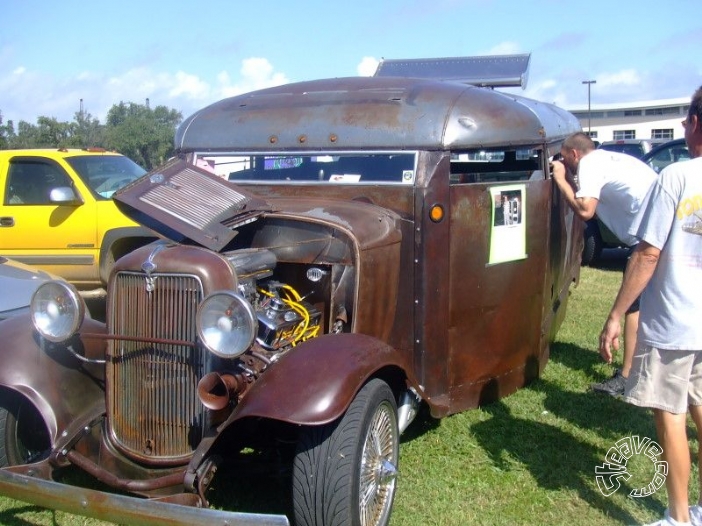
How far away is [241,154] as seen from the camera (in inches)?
180

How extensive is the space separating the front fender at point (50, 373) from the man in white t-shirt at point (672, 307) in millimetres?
2497

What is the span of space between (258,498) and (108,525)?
0.73 meters

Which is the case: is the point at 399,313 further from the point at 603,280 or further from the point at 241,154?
the point at 603,280

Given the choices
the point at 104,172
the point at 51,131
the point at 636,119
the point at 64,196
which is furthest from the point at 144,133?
the point at 636,119

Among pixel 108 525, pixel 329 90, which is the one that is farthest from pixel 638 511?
pixel 329 90

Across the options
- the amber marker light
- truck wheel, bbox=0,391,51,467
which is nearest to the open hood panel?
the amber marker light

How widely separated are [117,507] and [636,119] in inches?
2030

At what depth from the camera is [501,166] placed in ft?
19.8

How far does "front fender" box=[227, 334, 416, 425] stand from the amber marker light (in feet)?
3.26

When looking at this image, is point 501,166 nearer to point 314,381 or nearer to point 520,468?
point 520,468

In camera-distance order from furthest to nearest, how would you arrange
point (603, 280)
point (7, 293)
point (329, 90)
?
point (603, 280) < point (7, 293) < point (329, 90)

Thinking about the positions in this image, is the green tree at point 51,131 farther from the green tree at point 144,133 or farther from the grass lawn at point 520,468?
the grass lawn at point 520,468

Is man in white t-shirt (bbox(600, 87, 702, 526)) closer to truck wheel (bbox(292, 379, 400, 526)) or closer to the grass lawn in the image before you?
the grass lawn

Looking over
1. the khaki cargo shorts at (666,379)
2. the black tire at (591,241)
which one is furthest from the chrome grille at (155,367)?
the black tire at (591,241)
